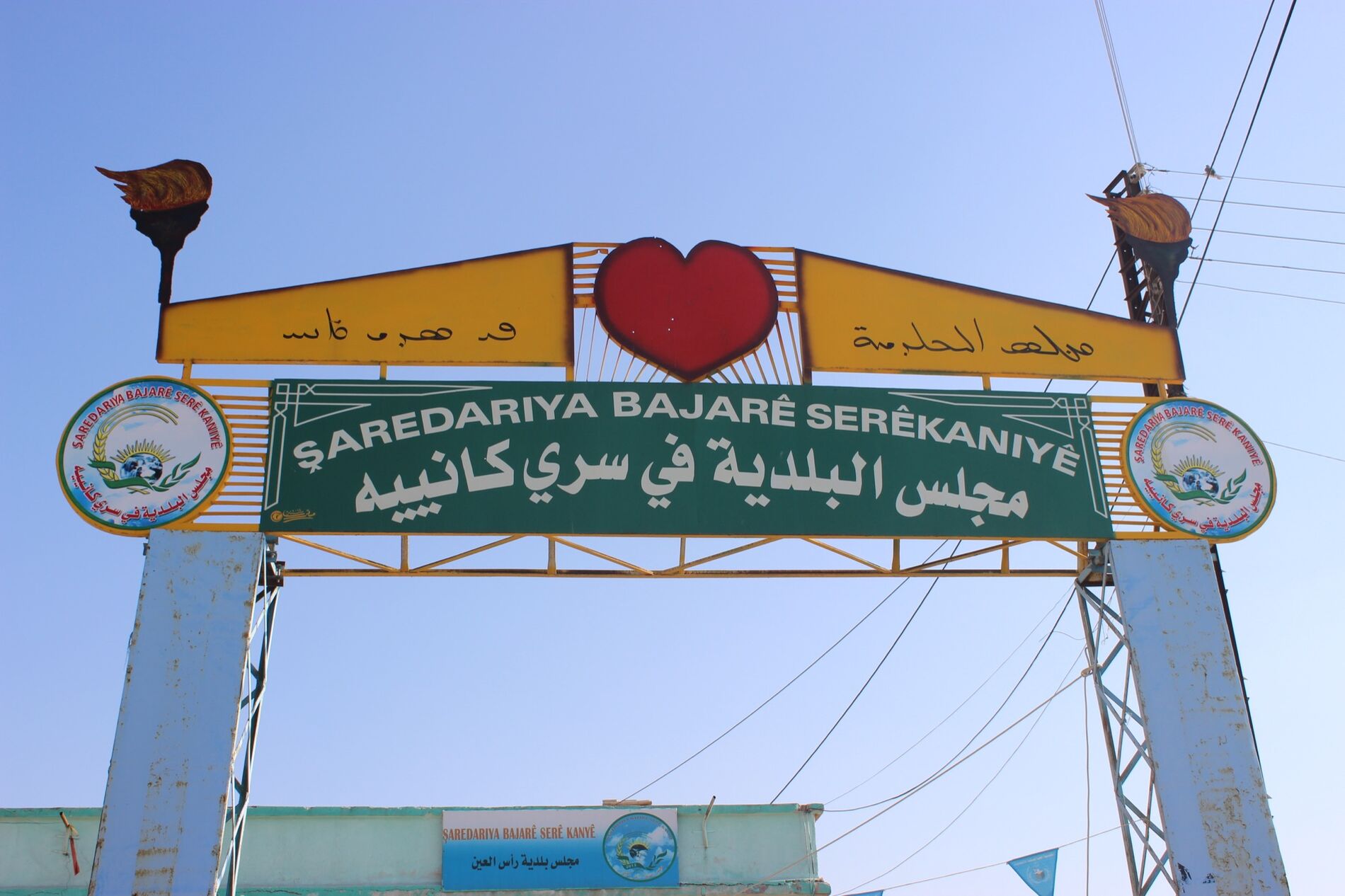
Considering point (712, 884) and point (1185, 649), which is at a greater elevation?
point (1185, 649)

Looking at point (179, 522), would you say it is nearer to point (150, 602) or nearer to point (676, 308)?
point (150, 602)

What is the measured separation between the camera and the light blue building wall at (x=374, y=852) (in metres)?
16.2

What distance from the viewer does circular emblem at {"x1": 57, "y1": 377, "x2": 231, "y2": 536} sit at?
10188 millimetres

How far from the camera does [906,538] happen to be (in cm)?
1083

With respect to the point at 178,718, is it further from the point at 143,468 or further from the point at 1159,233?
the point at 1159,233

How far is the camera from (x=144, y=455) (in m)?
10.4

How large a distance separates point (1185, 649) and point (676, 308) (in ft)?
16.5

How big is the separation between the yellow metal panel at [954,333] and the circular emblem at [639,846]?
862 centimetres

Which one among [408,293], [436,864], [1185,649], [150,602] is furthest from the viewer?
[436,864]

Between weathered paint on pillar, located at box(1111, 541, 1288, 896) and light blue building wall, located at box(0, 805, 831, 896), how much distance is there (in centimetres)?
835

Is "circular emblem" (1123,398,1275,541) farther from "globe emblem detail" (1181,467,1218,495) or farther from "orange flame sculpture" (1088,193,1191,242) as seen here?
"orange flame sculpture" (1088,193,1191,242)

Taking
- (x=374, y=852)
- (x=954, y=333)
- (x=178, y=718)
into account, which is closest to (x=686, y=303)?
(x=954, y=333)

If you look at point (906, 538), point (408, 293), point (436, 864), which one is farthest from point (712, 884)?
point (408, 293)

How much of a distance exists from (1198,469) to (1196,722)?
2336 mm
